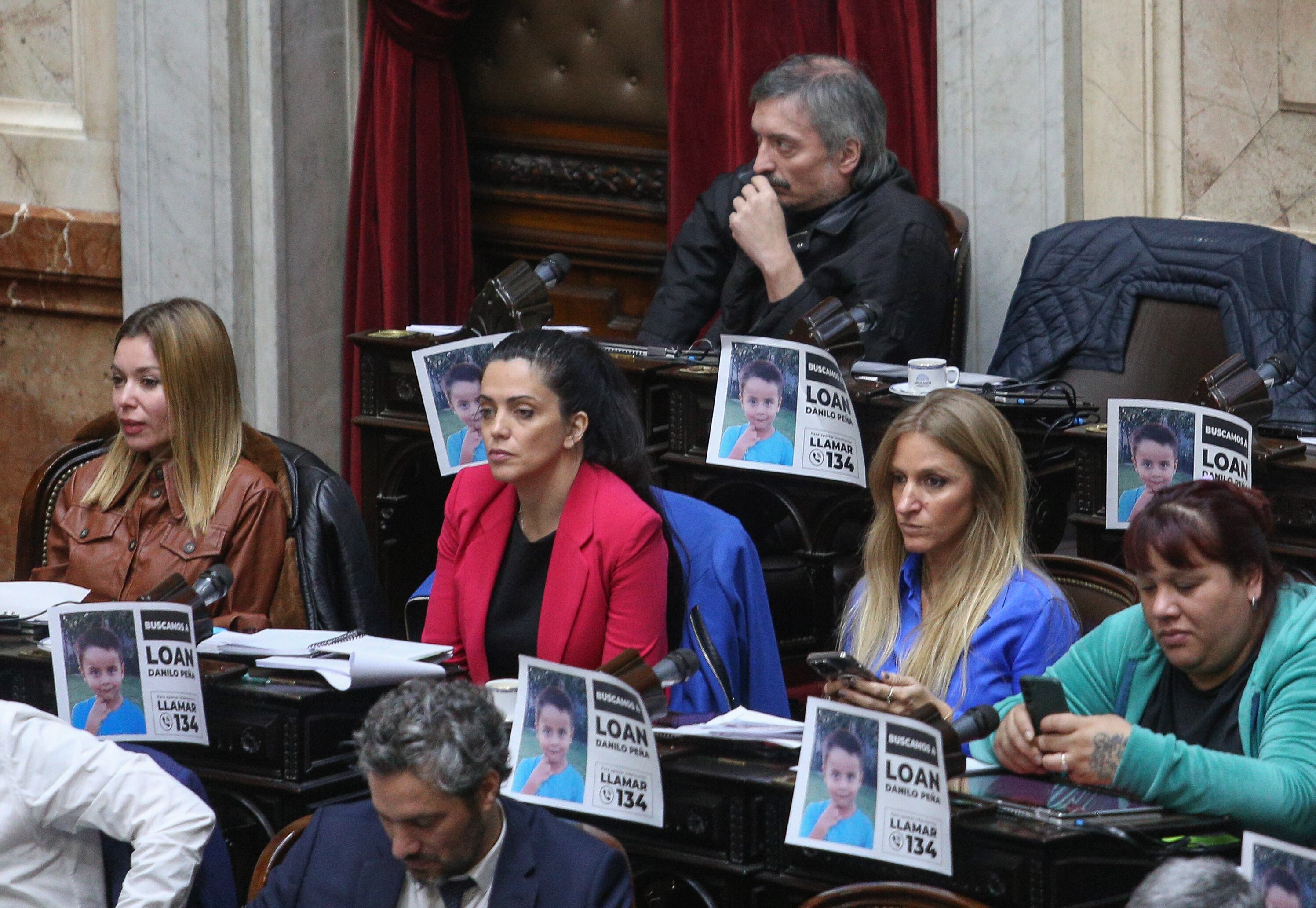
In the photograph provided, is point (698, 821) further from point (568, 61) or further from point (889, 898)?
point (568, 61)

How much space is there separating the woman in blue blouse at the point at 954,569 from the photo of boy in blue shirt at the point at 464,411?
1.04 metres

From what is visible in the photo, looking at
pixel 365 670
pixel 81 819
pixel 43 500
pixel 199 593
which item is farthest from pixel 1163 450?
pixel 43 500

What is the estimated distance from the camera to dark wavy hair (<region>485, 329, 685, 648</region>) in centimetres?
344

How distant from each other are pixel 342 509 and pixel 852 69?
1632 mm

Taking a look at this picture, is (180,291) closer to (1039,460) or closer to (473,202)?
(473,202)

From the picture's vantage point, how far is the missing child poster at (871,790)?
2.47 meters

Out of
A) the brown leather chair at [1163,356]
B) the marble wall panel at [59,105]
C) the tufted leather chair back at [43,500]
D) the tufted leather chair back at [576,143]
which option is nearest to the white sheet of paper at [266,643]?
the tufted leather chair back at [43,500]

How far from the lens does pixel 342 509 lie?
12.8ft

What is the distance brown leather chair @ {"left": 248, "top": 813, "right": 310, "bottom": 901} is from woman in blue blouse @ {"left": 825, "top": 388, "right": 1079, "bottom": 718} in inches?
37.0

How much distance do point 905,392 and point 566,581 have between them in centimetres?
90

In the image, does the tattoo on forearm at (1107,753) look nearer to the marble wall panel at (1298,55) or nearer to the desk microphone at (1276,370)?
the desk microphone at (1276,370)

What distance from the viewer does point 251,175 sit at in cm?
601

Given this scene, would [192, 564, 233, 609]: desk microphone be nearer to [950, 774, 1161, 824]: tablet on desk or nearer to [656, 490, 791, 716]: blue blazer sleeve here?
[656, 490, 791, 716]: blue blazer sleeve

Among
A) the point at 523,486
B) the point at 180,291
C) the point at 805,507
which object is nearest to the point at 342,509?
the point at 523,486
